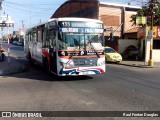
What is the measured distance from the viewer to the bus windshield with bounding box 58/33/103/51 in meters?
15.1

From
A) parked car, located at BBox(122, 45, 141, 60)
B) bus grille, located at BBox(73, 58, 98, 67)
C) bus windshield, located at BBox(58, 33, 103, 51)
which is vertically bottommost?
parked car, located at BBox(122, 45, 141, 60)

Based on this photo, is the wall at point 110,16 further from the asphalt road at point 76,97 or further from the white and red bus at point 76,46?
the asphalt road at point 76,97

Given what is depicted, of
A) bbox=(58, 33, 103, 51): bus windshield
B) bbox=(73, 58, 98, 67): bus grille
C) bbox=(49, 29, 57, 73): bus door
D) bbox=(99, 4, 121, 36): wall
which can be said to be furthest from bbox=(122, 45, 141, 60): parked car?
bbox=(73, 58, 98, 67): bus grille

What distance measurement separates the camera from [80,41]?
50.2ft

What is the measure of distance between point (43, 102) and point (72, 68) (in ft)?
17.3

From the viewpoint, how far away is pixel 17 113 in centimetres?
840

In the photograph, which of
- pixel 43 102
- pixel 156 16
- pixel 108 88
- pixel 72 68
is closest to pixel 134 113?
pixel 43 102

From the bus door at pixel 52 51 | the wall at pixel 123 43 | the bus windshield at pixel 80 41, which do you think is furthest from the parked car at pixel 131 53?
the bus door at pixel 52 51

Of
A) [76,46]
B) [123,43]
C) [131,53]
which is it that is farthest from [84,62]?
[123,43]

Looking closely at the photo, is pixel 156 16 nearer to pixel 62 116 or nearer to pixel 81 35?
pixel 81 35

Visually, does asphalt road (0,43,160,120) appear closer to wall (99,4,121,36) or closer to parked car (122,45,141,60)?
parked car (122,45,141,60)

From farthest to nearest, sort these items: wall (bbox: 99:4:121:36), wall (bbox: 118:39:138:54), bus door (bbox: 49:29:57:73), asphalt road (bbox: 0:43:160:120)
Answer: wall (bbox: 99:4:121:36), wall (bbox: 118:39:138:54), bus door (bbox: 49:29:57:73), asphalt road (bbox: 0:43:160:120)

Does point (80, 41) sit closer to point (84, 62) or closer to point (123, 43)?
point (84, 62)

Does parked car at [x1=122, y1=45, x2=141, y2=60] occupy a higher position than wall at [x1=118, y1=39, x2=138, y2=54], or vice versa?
wall at [x1=118, y1=39, x2=138, y2=54]
